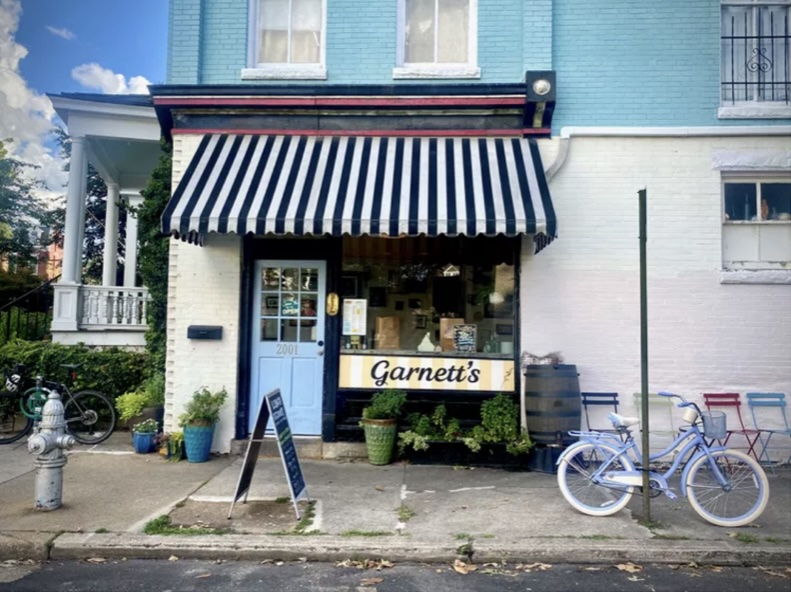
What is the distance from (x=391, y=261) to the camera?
7.86 meters

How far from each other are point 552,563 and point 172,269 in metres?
5.50

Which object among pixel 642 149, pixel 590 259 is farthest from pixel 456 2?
pixel 590 259

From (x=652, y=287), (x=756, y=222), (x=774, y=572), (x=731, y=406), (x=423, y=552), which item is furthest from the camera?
(x=756, y=222)

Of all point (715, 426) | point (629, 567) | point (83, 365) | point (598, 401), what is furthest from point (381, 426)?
point (83, 365)

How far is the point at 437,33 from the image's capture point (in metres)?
8.10

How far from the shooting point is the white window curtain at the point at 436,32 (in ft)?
26.5

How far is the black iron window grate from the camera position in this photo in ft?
25.6

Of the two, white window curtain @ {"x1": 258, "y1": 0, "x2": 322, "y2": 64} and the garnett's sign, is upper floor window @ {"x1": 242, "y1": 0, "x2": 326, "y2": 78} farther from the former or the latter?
the garnett's sign

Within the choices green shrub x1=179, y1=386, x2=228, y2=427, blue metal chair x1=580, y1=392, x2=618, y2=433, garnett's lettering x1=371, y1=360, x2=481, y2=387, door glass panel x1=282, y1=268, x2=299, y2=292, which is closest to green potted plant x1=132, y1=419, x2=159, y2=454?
green shrub x1=179, y1=386, x2=228, y2=427

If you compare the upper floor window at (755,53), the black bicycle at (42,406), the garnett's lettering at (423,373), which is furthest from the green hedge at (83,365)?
the upper floor window at (755,53)

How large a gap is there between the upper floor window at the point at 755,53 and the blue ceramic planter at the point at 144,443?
8.11 meters

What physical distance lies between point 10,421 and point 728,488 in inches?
353

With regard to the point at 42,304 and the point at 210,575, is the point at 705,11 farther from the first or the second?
the point at 42,304

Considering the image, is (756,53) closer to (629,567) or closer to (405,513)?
(629,567)
